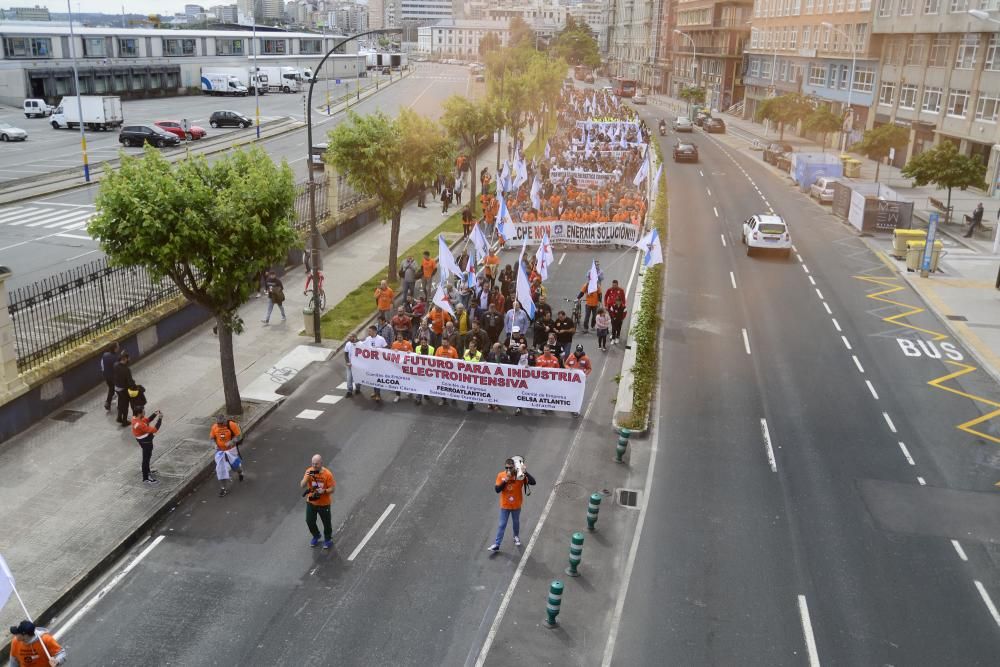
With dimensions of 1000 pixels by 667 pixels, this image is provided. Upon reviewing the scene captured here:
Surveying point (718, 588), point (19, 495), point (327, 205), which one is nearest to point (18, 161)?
point (327, 205)

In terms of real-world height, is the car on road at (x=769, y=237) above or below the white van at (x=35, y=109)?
below

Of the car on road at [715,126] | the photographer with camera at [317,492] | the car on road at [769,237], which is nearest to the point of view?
the photographer with camera at [317,492]

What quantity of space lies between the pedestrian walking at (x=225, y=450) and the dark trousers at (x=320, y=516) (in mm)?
2561

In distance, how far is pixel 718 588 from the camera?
12.8 metres

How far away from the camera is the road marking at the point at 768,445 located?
1697 centimetres

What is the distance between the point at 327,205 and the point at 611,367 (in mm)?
16758

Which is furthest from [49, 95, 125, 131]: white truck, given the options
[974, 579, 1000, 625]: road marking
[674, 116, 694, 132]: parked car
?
[974, 579, 1000, 625]: road marking

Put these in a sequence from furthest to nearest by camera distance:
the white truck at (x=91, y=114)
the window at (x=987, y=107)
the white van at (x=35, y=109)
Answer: the white van at (x=35, y=109), the white truck at (x=91, y=114), the window at (x=987, y=107)

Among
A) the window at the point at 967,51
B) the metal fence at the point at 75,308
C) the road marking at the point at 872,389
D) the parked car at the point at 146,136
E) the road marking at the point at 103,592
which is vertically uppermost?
the window at the point at 967,51

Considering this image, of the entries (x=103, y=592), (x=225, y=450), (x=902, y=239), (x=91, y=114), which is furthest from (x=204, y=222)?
(x=91, y=114)

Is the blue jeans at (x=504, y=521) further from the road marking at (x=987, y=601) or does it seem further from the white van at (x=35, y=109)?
the white van at (x=35, y=109)

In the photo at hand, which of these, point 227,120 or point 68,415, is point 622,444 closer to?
Answer: point 68,415

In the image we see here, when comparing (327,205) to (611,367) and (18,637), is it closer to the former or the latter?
(611,367)

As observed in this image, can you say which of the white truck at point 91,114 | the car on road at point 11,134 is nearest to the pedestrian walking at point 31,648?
the car on road at point 11,134
